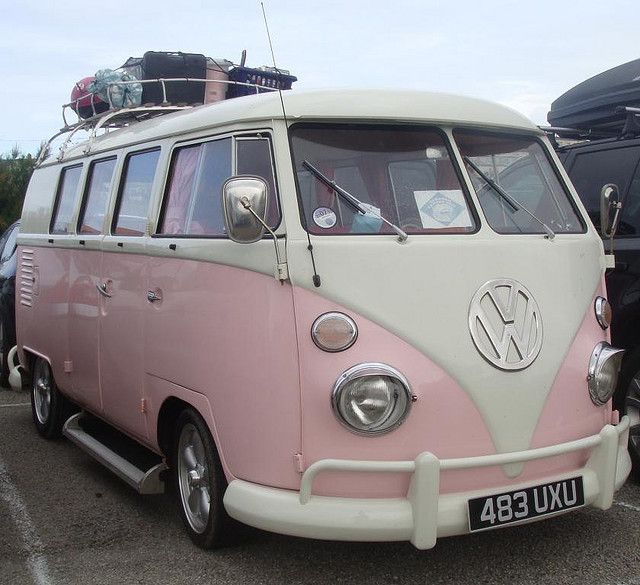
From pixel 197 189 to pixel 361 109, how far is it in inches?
38.1

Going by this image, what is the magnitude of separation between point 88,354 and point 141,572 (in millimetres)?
1909

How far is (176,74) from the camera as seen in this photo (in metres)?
6.26

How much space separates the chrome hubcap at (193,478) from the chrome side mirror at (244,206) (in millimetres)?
1154

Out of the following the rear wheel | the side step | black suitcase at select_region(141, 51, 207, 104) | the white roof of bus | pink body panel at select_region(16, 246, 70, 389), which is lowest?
the rear wheel

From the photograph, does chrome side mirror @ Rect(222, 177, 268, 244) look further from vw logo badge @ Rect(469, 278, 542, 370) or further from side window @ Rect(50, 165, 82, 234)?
side window @ Rect(50, 165, 82, 234)

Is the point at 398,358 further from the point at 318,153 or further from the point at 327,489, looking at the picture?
the point at 318,153

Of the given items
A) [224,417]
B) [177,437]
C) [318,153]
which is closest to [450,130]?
[318,153]

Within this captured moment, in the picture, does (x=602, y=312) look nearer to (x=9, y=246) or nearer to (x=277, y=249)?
(x=277, y=249)

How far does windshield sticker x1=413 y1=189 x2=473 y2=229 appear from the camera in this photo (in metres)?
4.09

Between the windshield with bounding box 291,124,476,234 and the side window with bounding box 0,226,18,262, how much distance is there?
6024 millimetres

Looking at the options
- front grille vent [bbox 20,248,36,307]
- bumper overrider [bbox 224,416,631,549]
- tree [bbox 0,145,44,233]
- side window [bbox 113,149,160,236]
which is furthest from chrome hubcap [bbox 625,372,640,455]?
tree [bbox 0,145,44,233]

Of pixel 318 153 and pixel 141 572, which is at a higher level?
pixel 318 153

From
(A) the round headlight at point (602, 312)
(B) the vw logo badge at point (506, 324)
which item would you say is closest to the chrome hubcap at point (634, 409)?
(A) the round headlight at point (602, 312)

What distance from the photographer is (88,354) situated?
5680 millimetres
